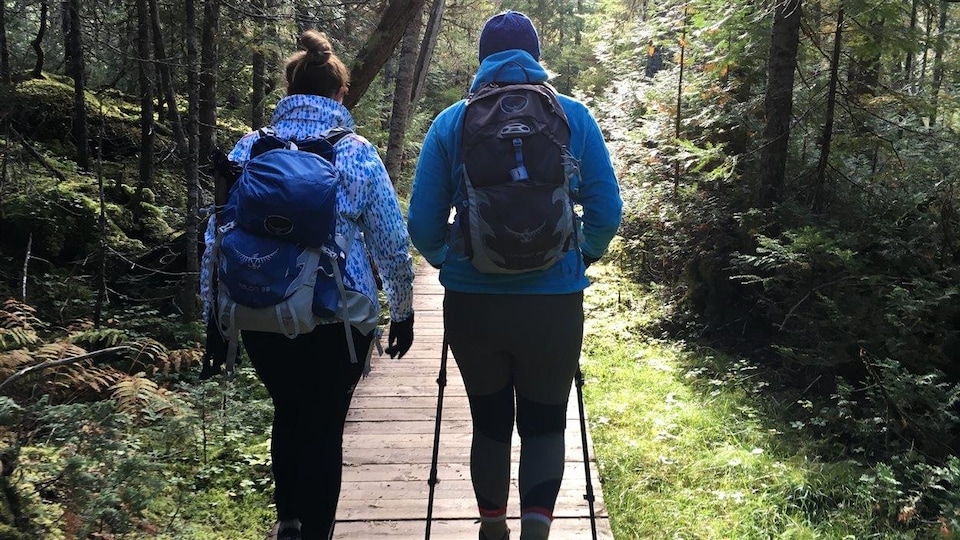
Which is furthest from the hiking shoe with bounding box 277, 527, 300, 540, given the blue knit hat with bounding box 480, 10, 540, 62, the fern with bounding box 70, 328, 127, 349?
the fern with bounding box 70, 328, 127, 349

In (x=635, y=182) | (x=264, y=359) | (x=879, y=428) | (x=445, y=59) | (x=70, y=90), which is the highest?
(x=445, y=59)

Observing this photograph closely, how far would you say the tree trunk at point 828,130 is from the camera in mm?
6512

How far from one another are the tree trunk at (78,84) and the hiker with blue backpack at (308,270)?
18.7ft

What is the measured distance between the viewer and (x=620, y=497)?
4324 millimetres

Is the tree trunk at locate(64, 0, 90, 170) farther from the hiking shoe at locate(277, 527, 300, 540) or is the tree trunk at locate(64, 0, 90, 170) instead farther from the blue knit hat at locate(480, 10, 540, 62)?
the hiking shoe at locate(277, 527, 300, 540)

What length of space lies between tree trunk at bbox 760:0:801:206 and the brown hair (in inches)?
216

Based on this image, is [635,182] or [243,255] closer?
[243,255]

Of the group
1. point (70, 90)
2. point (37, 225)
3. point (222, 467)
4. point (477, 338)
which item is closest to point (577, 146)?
point (477, 338)

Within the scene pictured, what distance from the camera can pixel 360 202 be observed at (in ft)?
8.74

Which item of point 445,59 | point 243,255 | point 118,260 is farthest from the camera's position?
point 445,59

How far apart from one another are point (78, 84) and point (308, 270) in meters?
7.75

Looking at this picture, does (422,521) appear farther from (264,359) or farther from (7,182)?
(7,182)

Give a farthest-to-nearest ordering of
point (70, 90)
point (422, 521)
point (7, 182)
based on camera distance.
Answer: point (70, 90)
point (7, 182)
point (422, 521)

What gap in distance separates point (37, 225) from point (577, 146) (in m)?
7.53
